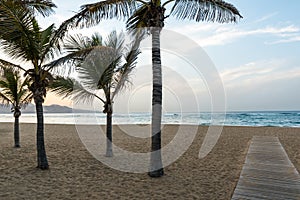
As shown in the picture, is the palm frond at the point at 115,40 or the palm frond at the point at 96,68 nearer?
the palm frond at the point at 96,68

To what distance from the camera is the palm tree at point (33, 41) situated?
19.6 ft

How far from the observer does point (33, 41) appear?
→ 6402 millimetres

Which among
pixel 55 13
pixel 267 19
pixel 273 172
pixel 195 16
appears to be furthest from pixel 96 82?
pixel 267 19

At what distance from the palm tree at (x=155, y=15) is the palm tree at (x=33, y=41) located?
818 mm

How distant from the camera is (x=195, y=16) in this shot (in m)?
6.72

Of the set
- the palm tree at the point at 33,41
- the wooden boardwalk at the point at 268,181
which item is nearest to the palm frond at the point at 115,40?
the palm tree at the point at 33,41

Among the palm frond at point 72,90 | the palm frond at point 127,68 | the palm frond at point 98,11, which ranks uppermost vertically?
the palm frond at point 98,11

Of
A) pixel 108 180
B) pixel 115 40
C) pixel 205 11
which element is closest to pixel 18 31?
pixel 115 40

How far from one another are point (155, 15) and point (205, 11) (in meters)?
1.39

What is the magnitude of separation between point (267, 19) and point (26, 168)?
1311 centimetres

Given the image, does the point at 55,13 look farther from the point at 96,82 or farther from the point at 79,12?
the point at 96,82

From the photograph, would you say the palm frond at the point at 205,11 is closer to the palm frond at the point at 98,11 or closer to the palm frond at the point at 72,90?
the palm frond at the point at 98,11

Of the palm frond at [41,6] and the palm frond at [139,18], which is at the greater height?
the palm frond at [41,6]

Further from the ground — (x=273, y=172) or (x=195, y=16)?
(x=195, y=16)
